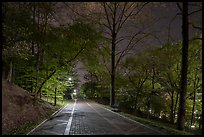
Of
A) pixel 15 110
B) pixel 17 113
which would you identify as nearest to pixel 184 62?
pixel 17 113

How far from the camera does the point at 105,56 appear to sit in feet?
119

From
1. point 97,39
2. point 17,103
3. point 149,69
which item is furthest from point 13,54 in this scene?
point 149,69

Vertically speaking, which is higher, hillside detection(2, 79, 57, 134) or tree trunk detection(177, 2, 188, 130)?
tree trunk detection(177, 2, 188, 130)

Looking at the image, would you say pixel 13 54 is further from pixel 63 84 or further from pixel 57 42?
pixel 63 84

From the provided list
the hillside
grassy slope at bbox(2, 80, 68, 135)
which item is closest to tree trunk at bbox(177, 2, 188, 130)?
grassy slope at bbox(2, 80, 68, 135)

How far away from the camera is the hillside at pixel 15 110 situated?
15784 mm

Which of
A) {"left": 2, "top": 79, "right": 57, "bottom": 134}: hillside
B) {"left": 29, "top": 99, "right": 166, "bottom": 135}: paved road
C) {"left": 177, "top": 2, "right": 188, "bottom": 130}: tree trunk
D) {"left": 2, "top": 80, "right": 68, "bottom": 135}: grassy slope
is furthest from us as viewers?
{"left": 177, "top": 2, "right": 188, "bottom": 130}: tree trunk

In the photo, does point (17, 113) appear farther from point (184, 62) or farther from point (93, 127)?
point (184, 62)

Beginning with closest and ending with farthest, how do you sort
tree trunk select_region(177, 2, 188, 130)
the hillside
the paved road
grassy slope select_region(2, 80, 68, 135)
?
the paved road < grassy slope select_region(2, 80, 68, 135) < the hillside < tree trunk select_region(177, 2, 188, 130)

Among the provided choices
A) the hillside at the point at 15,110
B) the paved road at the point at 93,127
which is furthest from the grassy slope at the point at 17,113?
the paved road at the point at 93,127

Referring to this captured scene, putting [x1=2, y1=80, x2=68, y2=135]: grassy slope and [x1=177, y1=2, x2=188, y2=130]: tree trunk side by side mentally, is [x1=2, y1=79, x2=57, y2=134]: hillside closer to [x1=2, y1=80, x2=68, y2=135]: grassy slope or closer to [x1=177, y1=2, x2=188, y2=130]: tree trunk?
[x1=2, y1=80, x2=68, y2=135]: grassy slope

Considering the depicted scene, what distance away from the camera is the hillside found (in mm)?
15784

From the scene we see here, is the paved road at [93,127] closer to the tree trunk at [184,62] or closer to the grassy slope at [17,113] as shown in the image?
the grassy slope at [17,113]

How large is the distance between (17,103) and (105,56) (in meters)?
17.9
